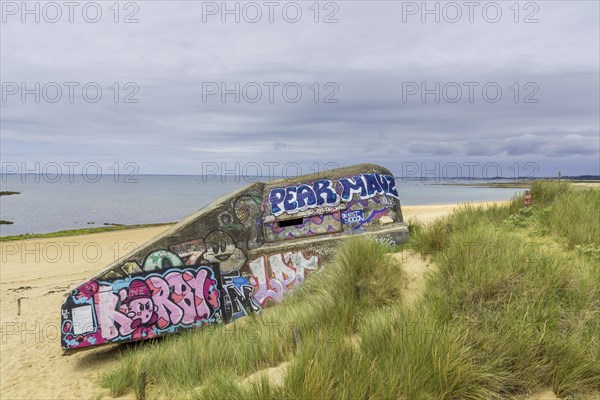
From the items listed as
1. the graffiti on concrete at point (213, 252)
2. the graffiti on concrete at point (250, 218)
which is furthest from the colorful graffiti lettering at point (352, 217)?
the graffiti on concrete at point (213, 252)

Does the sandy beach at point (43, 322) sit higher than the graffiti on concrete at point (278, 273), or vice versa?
the graffiti on concrete at point (278, 273)

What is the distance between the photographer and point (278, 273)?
9.81 m

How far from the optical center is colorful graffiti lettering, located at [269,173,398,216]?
10.4m

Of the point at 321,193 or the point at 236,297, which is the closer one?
the point at 236,297

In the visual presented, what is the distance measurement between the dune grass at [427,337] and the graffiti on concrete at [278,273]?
144 centimetres

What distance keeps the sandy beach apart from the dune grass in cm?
205

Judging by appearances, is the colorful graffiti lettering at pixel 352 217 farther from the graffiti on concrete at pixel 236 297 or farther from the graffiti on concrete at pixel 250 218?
the graffiti on concrete at pixel 236 297

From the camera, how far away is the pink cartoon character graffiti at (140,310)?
30.0ft

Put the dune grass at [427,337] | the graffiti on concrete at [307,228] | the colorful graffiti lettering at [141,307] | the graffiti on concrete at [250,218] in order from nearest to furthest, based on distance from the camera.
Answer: the dune grass at [427,337], the colorful graffiti lettering at [141,307], the graffiti on concrete at [250,218], the graffiti on concrete at [307,228]

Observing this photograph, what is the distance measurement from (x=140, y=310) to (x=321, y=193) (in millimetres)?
4760

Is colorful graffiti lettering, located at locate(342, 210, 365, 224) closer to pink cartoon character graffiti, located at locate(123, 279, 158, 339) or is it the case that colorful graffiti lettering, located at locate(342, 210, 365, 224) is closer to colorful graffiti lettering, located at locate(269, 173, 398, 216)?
colorful graffiti lettering, located at locate(269, 173, 398, 216)

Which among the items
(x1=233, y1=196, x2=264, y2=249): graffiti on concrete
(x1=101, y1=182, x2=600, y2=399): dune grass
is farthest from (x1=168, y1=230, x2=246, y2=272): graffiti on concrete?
(x1=101, y1=182, x2=600, y2=399): dune grass

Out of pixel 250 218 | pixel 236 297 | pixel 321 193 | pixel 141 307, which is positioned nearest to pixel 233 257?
pixel 236 297

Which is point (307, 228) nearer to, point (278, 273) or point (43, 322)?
point (278, 273)
